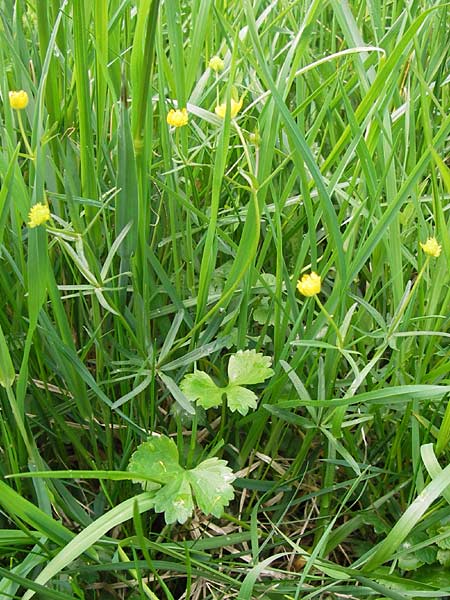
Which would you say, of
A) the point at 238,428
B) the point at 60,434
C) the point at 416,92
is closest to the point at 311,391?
the point at 238,428

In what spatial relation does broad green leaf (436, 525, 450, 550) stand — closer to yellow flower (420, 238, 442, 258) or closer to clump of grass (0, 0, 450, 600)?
clump of grass (0, 0, 450, 600)

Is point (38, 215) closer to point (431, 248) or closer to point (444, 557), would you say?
point (431, 248)

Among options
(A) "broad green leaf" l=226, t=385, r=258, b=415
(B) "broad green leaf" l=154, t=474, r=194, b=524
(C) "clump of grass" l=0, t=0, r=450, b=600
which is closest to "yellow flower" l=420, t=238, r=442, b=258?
(C) "clump of grass" l=0, t=0, r=450, b=600

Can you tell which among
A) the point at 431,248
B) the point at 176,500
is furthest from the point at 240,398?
the point at 431,248

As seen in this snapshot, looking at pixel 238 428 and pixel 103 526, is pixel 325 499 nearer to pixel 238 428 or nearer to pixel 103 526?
pixel 238 428

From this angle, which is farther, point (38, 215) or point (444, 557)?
point (444, 557)

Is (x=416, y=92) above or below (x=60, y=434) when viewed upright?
above
